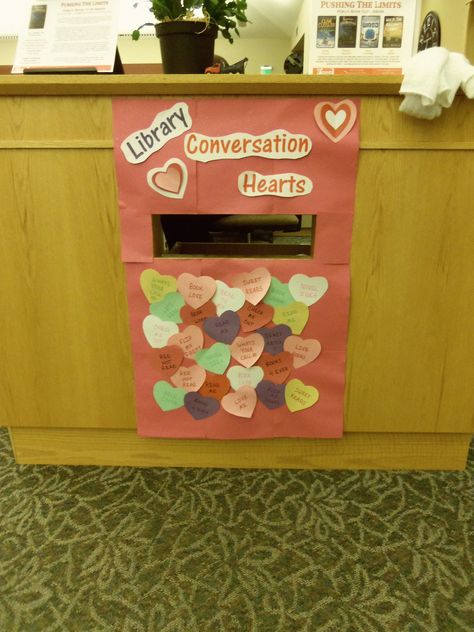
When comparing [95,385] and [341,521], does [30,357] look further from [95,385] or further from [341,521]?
[341,521]

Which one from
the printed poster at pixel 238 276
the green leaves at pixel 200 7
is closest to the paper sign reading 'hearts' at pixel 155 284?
the printed poster at pixel 238 276

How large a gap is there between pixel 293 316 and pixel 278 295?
7cm

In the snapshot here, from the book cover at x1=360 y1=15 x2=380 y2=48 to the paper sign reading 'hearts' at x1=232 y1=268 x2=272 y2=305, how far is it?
61cm

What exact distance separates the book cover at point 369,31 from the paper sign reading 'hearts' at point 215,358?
82 cm

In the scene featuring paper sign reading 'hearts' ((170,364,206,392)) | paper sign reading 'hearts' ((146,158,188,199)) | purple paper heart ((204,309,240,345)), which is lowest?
paper sign reading 'hearts' ((170,364,206,392))

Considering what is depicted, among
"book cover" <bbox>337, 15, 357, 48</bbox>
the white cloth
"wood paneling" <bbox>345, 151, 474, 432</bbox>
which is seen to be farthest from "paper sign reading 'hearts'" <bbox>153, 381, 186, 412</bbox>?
"book cover" <bbox>337, 15, 357, 48</bbox>

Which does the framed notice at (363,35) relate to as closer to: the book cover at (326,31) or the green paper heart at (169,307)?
the book cover at (326,31)

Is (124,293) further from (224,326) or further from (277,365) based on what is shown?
(277,365)

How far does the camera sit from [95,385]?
4.09 ft

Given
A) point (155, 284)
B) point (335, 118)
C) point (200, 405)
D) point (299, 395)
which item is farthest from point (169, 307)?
point (335, 118)

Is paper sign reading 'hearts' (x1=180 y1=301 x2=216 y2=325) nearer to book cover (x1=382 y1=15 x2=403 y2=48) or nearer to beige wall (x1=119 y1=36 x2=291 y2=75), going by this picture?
book cover (x1=382 y1=15 x2=403 y2=48)

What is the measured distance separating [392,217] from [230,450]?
0.75 meters

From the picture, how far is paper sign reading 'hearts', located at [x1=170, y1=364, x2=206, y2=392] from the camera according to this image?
3.97 ft

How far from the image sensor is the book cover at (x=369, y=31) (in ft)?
3.79
